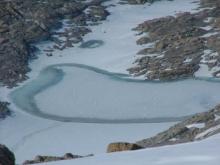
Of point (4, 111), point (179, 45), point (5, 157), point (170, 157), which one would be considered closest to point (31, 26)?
point (179, 45)

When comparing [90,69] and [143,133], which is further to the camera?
[90,69]

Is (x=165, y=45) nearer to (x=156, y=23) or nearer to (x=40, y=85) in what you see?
(x=156, y=23)

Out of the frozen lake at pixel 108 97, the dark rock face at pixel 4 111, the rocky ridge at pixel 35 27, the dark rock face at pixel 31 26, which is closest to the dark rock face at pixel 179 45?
the frozen lake at pixel 108 97

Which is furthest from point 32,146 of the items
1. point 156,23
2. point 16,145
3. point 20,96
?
point 156,23

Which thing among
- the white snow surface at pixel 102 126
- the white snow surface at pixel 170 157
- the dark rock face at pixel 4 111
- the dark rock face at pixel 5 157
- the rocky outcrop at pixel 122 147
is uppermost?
the white snow surface at pixel 170 157

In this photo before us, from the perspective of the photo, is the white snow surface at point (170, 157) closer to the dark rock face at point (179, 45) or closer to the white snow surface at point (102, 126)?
the white snow surface at point (102, 126)

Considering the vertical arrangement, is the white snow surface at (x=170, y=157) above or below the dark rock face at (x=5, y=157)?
above

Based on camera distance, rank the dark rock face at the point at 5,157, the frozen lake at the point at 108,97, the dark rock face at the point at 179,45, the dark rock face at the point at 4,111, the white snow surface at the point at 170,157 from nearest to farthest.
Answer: the white snow surface at the point at 170,157 → the dark rock face at the point at 5,157 → the frozen lake at the point at 108,97 → the dark rock face at the point at 4,111 → the dark rock face at the point at 179,45
